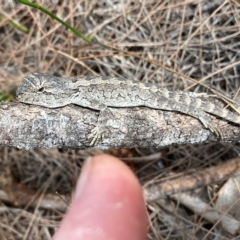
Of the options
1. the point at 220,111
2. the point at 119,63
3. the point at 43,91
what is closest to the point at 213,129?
the point at 220,111

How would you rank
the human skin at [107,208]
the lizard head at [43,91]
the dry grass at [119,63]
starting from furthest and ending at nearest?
the dry grass at [119,63]
the lizard head at [43,91]
the human skin at [107,208]

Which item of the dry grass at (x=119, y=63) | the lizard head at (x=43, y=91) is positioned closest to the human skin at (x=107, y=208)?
the lizard head at (x=43, y=91)

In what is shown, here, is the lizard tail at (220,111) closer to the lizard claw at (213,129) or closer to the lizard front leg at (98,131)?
the lizard claw at (213,129)

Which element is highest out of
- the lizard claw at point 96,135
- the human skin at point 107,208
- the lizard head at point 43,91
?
the human skin at point 107,208

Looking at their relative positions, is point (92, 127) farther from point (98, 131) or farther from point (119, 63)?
point (119, 63)

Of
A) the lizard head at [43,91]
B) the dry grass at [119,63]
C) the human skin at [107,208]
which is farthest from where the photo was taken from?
the dry grass at [119,63]

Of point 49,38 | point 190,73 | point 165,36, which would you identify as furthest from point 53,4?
point 190,73
